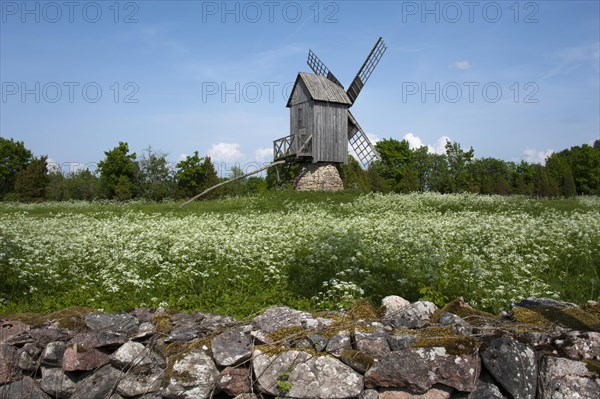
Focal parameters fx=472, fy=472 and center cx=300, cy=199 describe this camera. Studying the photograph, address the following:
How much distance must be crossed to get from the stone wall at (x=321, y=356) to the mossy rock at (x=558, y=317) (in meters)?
0.01

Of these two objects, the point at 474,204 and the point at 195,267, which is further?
the point at 474,204

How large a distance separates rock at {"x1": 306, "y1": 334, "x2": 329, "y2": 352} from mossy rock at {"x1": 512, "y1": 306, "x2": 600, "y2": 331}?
218 centimetres

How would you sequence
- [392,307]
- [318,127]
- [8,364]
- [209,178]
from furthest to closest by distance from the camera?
[209,178]
[318,127]
[392,307]
[8,364]

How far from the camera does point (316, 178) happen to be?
35.3 m

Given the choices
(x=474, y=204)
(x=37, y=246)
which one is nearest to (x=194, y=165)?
(x=474, y=204)

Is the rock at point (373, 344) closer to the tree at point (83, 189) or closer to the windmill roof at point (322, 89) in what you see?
the windmill roof at point (322, 89)

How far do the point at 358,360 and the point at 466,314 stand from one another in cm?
170

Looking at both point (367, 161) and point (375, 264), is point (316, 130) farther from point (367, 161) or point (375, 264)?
point (375, 264)

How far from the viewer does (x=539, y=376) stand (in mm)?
4234

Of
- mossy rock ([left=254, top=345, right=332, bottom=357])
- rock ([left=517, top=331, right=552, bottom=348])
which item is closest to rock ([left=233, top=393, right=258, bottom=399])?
mossy rock ([left=254, top=345, right=332, bottom=357])

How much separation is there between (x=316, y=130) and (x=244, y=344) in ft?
99.6

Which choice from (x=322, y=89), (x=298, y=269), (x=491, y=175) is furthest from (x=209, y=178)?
(x=491, y=175)

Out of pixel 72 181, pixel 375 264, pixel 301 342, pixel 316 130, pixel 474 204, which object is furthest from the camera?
pixel 72 181

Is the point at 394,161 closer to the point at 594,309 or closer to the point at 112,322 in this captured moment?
the point at 594,309
